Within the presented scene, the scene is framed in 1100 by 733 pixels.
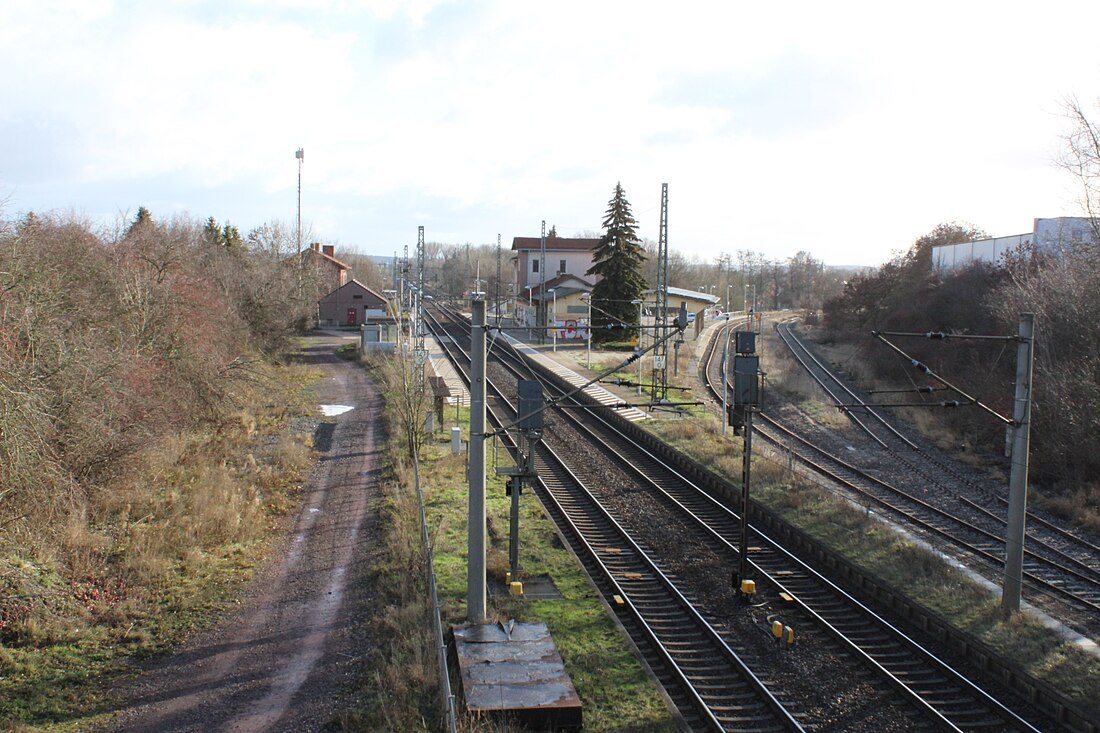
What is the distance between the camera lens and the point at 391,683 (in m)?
9.84

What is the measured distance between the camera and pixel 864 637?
11.7 m

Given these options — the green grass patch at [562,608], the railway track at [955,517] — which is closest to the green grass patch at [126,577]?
the green grass patch at [562,608]

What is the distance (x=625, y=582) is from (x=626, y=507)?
189 inches

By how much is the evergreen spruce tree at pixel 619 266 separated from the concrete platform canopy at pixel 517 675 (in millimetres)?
37863

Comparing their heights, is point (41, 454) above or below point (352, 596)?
above

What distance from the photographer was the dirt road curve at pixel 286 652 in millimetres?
9562

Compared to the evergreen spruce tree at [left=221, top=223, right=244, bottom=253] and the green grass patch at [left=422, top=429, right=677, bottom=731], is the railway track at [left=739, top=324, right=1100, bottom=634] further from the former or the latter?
the evergreen spruce tree at [left=221, top=223, right=244, bottom=253]

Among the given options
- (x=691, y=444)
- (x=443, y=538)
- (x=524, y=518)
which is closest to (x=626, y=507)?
(x=524, y=518)

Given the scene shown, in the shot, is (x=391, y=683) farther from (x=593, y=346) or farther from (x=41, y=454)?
(x=593, y=346)

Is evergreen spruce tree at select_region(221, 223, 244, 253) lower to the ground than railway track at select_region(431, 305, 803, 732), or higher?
higher

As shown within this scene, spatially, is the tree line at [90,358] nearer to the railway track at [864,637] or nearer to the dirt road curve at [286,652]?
the dirt road curve at [286,652]

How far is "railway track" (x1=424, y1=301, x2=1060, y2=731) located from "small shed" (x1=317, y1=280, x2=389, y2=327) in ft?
157

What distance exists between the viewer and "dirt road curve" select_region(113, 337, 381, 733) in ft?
31.4

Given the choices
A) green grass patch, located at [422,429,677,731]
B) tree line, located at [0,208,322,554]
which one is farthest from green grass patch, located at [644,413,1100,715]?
tree line, located at [0,208,322,554]
